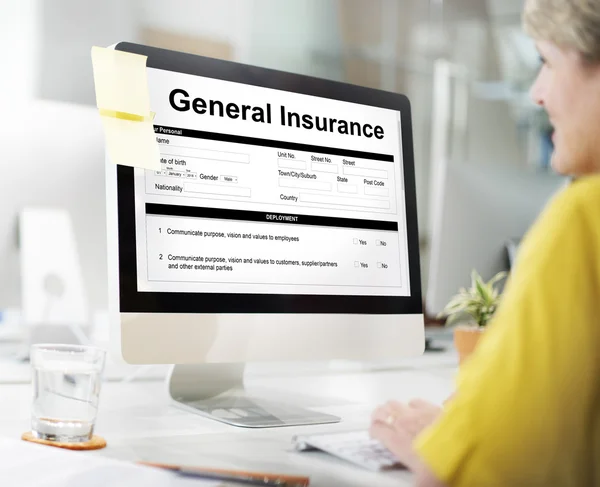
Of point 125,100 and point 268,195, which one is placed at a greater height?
point 125,100

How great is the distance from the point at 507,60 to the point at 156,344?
12.7 feet

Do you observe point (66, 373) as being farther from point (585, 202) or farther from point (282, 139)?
point (585, 202)

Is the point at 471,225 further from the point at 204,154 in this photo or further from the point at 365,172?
the point at 204,154

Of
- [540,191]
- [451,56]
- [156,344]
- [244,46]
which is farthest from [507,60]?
[156,344]

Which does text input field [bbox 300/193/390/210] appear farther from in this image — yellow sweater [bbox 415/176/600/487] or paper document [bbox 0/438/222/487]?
yellow sweater [bbox 415/176/600/487]

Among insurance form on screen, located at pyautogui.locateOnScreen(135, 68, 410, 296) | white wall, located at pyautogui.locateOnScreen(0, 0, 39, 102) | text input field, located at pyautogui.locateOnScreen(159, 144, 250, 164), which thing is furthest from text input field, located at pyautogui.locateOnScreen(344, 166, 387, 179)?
white wall, located at pyautogui.locateOnScreen(0, 0, 39, 102)

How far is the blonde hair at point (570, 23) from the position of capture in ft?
2.33

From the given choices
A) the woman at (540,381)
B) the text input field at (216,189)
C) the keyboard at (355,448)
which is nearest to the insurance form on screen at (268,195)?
the text input field at (216,189)

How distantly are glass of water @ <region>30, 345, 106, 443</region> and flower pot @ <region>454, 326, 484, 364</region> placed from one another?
23.5 inches

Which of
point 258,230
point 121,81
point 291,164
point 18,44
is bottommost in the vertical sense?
point 258,230

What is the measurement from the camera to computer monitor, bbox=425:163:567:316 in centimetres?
183

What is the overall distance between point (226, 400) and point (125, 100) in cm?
51

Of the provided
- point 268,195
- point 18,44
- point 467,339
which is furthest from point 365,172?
point 18,44

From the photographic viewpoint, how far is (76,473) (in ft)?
2.53
